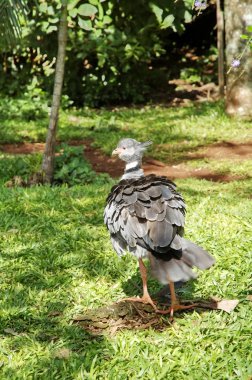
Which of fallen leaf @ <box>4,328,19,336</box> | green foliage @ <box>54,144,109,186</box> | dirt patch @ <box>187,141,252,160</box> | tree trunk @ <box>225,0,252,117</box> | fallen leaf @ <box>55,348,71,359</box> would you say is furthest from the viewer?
tree trunk @ <box>225,0,252,117</box>

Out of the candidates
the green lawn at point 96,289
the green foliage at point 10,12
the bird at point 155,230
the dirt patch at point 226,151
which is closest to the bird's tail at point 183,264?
the bird at point 155,230

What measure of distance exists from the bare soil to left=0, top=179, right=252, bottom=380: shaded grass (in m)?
1.44

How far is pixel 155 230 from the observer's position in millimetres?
3604

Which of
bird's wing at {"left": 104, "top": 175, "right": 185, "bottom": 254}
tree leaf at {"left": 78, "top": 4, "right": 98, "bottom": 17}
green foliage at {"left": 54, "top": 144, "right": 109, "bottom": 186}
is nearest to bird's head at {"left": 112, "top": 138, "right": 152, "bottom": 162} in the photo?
bird's wing at {"left": 104, "top": 175, "right": 185, "bottom": 254}

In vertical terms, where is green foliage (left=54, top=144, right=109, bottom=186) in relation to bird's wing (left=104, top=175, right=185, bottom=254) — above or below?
below

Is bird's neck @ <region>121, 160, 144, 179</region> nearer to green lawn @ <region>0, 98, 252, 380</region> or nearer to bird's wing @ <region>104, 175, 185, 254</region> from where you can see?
bird's wing @ <region>104, 175, 185, 254</region>

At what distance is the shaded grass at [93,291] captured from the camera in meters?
3.41

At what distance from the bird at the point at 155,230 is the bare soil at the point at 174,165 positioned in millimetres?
3612

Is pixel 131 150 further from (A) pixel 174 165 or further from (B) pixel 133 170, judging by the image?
(A) pixel 174 165

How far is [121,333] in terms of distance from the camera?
3750mm

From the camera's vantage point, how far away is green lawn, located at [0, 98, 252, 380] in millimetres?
3410

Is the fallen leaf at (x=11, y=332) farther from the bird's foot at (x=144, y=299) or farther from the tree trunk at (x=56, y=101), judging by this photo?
the tree trunk at (x=56, y=101)

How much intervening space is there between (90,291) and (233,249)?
1177 mm

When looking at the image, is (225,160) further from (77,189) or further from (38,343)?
(38,343)
